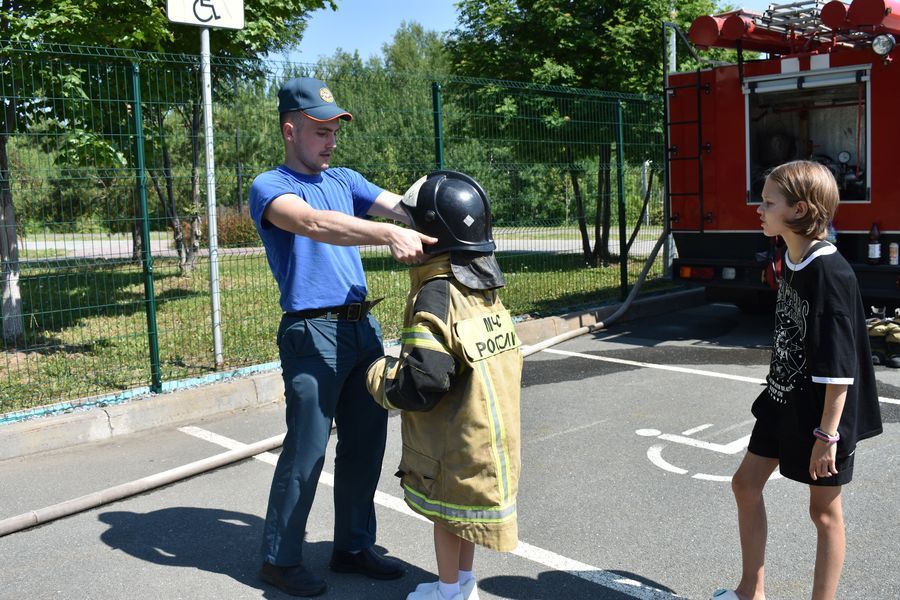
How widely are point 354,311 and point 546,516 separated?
1583 millimetres

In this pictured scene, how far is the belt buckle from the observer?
367cm

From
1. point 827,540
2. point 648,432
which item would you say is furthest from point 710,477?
point 827,540

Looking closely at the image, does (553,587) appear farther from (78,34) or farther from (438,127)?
(78,34)

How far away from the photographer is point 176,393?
6.50 meters

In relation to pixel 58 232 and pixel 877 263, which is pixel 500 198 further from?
pixel 58 232

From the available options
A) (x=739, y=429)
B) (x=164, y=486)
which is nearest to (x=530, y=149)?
(x=739, y=429)

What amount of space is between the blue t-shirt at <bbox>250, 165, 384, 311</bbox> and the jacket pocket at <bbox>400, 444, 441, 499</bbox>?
0.77 metres

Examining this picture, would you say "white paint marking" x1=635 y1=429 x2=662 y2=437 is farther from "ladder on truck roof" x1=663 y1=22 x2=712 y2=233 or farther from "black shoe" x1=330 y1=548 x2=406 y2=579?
"ladder on truck roof" x1=663 y1=22 x2=712 y2=233

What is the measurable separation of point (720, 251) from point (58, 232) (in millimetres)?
A: 6516

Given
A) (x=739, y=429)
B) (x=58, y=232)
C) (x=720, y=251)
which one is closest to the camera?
(x=739, y=429)

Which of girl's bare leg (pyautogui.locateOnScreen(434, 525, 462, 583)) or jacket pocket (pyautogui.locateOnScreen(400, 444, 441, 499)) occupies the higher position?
jacket pocket (pyautogui.locateOnScreen(400, 444, 441, 499))

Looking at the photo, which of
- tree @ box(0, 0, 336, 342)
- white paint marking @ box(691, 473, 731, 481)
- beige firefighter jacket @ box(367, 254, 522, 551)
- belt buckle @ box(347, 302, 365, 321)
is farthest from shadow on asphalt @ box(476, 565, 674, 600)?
tree @ box(0, 0, 336, 342)

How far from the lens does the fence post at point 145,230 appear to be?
21.1ft

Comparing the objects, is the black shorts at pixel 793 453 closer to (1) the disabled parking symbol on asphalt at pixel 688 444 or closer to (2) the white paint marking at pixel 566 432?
(1) the disabled parking symbol on asphalt at pixel 688 444
